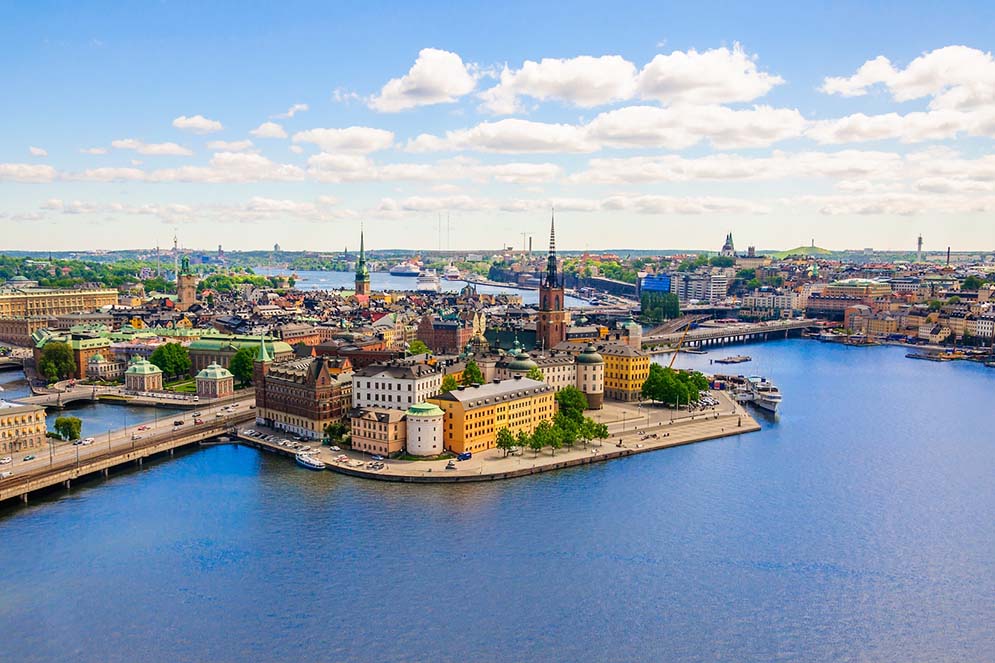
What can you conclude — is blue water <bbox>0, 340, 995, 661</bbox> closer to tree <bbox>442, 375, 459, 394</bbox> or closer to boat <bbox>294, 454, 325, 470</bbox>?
boat <bbox>294, 454, 325, 470</bbox>

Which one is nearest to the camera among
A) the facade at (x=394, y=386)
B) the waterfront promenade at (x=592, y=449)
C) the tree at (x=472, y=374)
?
the waterfront promenade at (x=592, y=449)

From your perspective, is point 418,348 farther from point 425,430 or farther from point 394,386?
point 425,430

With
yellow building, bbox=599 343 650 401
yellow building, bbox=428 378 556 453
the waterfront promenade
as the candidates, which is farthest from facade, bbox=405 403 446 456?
yellow building, bbox=599 343 650 401

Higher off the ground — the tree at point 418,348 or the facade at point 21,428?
the tree at point 418,348

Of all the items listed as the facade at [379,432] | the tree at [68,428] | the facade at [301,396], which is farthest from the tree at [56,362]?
the facade at [379,432]

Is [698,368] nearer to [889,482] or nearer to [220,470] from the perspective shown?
[889,482]

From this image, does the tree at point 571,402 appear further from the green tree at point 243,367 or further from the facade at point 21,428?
the facade at point 21,428

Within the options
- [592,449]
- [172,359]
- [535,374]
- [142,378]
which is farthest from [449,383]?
[172,359]

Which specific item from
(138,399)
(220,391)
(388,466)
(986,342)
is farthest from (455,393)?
(986,342)

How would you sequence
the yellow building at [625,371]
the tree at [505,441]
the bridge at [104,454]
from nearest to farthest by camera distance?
the bridge at [104,454], the tree at [505,441], the yellow building at [625,371]
